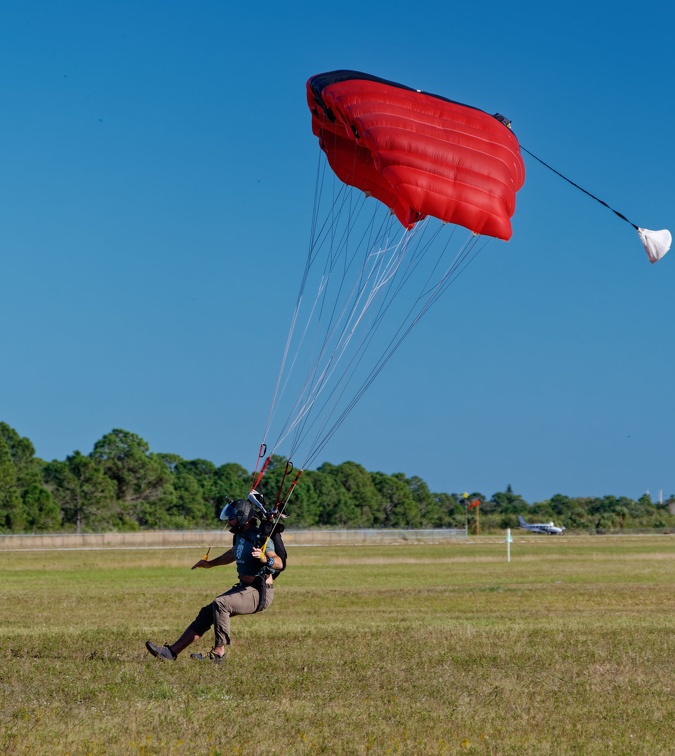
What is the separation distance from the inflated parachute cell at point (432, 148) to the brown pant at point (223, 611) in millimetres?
5738

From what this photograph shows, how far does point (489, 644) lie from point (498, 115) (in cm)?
768

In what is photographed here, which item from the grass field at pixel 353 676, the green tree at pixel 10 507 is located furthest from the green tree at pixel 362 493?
the grass field at pixel 353 676

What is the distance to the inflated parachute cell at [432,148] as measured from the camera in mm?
14898

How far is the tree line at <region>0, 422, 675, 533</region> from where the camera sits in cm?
8206

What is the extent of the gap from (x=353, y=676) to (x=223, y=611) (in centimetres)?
178

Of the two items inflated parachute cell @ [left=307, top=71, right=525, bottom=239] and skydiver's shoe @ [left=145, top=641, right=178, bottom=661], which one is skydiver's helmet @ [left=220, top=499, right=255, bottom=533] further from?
inflated parachute cell @ [left=307, top=71, right=525, bottom=239]

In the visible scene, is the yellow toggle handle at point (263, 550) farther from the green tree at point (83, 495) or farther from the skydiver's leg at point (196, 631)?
the green tree at point (83, 495)

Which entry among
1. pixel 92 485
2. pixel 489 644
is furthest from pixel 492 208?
pixel 92 485

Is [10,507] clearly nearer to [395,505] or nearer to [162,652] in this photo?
[395,505]

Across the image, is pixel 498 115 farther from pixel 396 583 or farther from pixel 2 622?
pixel 396 583

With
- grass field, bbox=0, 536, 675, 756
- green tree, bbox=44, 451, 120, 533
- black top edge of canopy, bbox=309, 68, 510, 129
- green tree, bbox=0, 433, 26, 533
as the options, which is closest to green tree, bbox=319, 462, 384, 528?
green tree, bbox=44, 451, 120, 533

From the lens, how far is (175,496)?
102 m

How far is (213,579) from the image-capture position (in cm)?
3300

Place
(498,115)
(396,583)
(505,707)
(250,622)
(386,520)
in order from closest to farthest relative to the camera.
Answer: (505,707) < (498,115) < (250,622) < (396,583) < (386,520)
